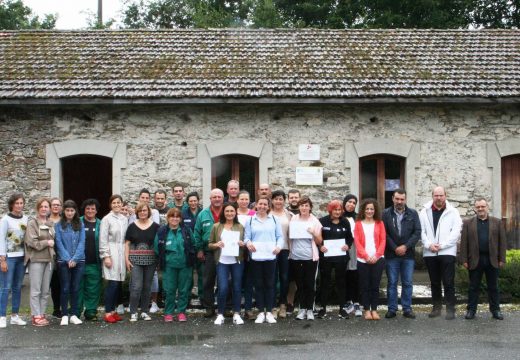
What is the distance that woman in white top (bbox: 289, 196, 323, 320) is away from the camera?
8031 mm

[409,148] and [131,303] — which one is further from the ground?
[409,148]

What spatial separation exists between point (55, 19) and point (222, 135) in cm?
2115

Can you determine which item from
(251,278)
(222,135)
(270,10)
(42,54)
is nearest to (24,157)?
(42,54)

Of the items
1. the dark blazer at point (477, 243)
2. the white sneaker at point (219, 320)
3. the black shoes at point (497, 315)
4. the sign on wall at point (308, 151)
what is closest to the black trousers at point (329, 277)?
the white sneaker at point (219, 320)

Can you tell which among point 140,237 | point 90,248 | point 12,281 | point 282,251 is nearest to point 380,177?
point 282,251

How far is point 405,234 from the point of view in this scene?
8.24 meters

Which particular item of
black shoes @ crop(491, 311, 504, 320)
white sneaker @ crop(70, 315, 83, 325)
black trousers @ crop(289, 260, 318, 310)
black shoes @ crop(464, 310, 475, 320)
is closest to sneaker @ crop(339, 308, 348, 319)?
black trousers @ crop(289, 260, 318, 310)

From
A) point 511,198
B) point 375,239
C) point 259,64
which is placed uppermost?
point 259,64

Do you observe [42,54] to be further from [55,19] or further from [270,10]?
[55,19]

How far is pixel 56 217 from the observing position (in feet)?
26.8

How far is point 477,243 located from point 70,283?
5.05 m

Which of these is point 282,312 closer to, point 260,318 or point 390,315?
point 260,318

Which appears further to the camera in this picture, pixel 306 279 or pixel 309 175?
pixel 309 175

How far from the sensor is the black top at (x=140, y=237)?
8.10 metres
